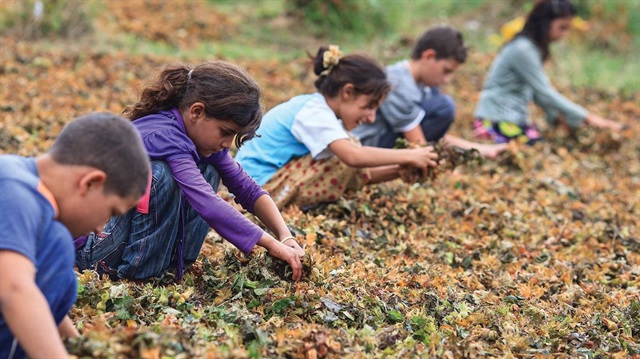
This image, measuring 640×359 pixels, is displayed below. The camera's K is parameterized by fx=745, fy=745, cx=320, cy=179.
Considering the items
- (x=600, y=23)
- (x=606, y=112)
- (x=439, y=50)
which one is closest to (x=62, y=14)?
(x=439, y=50)

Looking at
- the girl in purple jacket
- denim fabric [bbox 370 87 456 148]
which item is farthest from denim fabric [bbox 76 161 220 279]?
denim fabric [bbox 370 87 456 148]

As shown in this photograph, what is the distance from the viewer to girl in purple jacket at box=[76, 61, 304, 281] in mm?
3197

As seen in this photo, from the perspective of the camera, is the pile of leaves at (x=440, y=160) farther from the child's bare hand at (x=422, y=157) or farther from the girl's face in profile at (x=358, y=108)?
the girl's face in profile at (x=358, y=108)

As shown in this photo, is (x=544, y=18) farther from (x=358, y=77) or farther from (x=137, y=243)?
(x=137, y=243)

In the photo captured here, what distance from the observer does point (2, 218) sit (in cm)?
208

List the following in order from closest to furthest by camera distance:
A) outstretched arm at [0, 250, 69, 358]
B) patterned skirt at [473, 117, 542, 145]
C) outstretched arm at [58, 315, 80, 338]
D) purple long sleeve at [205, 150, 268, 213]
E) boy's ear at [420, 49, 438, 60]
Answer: outstretched arm at [0, 250, 69, 358], outstretched arm at [58, 315, 80, 338], purple long sleeve at [205, 150, 268, 213], boy's ear at [420, 49, 438, 60], patterned skirt at [473, 117, 542, 145]

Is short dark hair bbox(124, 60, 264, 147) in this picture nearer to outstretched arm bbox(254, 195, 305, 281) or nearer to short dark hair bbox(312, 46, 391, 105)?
outstretched arm bbox(254, 195, 305, 281)

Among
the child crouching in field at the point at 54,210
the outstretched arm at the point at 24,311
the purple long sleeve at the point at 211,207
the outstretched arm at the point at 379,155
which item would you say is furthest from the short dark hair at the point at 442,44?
the outstretched arm at the point at 24,311

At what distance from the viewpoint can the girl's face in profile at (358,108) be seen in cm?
466

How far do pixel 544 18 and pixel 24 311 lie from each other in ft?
22.3

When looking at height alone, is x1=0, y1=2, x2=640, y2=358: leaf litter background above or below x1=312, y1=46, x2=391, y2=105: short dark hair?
below

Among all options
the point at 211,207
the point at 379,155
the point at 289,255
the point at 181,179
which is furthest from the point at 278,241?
the point at 379,155

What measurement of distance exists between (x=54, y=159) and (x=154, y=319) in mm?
916

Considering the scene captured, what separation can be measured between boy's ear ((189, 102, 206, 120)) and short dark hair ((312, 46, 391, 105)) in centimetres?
155
